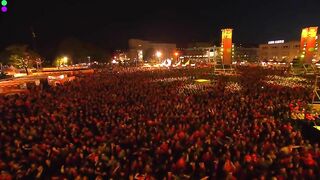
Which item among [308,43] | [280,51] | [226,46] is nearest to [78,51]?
[226,46]

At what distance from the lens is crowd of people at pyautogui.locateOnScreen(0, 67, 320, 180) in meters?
7.08

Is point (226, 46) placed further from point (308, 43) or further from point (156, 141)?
point (156, 141)

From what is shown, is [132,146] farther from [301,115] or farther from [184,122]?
[301,115]

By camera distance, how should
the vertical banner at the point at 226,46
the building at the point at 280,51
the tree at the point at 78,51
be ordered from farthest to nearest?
1. the building at the point at 280,51
2. the tree at the point at 78,51
3. the vertical banner at the point at 226,46

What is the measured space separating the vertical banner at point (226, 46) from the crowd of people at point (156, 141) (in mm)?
12236

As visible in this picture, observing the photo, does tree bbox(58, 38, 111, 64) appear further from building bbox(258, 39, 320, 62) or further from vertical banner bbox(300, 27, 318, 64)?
vertical banner bbox(300, 27, 318, 64)

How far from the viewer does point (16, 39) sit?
54250 millimetres

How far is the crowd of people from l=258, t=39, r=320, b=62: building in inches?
3116

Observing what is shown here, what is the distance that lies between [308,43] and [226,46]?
23.3ft

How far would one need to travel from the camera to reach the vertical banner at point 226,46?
83.1 feet

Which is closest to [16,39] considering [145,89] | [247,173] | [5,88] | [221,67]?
[5,88]

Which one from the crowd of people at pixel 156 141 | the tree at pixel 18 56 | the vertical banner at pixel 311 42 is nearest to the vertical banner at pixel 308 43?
the vertical banner at pixel 311 42

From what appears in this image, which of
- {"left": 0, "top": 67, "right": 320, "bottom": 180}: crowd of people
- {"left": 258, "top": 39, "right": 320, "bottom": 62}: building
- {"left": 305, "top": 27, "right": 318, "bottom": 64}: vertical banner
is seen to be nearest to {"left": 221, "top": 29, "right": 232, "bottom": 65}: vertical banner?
{"left": 305, "top": 27, "right": 318, "bottom": 64}: vertical banner

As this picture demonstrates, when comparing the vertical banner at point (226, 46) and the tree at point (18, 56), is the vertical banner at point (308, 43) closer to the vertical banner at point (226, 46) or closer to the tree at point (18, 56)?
the vertical banner at point (226, 46)
